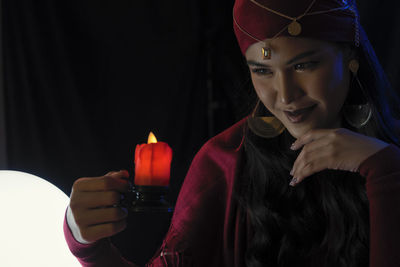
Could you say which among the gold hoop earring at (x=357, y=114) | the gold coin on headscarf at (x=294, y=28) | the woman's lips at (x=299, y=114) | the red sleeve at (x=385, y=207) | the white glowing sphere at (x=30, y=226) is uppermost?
the gold coin on headscarf at (x=294, y=28)

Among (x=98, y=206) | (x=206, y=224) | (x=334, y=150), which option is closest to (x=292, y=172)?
(x=334, y=150)

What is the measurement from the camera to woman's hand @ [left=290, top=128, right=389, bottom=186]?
91cm

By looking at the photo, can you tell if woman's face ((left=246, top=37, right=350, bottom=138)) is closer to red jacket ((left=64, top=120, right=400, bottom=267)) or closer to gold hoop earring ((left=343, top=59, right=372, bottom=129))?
gold hoop earring ((left=343, top=59, right=372, bottom=129))

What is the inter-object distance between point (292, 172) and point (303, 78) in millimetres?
239

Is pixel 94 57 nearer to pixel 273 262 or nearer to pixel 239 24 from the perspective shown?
pixel 239 24

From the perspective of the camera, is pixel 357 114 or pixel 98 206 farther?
pixel 357 114

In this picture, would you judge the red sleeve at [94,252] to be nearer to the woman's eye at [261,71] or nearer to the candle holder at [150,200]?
the candle holder at [150,200]

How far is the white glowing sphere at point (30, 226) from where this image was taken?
1.21 meters

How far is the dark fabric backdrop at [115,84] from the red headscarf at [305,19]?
1139 millimetres

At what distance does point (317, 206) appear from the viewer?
3.94 feet

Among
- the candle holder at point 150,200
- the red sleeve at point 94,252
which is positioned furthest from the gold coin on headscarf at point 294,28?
the red sleeve at point 94,252

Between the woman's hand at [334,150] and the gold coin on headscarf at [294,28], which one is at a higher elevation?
the gold coin on headscarf at [294,28]

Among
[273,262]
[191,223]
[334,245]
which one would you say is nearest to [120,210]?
[191,223]

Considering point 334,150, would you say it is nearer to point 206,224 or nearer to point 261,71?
point 261,71
